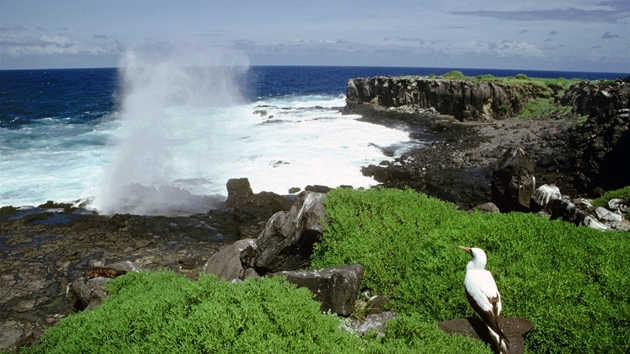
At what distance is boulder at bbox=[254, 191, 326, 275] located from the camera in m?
10.6

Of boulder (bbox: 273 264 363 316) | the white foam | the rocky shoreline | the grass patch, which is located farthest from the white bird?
the grass patch

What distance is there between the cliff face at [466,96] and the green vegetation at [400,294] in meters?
41.1

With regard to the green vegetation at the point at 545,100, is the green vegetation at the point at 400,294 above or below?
below

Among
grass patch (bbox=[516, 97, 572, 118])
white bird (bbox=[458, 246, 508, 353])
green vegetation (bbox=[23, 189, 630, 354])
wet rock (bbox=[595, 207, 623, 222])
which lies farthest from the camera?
grass patch (bbox=[516, 97, 572, 118])

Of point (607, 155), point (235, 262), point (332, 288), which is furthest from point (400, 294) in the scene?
point (607, 155)

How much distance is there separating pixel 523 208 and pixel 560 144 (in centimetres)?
1852

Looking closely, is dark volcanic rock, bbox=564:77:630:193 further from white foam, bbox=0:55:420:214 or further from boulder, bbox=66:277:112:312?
boulder, bbox=66:277:112:312

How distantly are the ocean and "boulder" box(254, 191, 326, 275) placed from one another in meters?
12.4

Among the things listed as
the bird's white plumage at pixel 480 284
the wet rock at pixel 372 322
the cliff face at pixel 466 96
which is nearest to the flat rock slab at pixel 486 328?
the bird's white plumage at pixel 480 284

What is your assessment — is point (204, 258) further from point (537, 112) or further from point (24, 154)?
point (537, 112)

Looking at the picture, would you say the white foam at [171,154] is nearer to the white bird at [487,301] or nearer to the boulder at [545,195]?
the boulder at [545,195]

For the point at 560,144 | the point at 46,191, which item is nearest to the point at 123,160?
the point at 46,191

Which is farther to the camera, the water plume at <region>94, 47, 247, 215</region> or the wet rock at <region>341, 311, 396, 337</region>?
the water plume at <region>94, 47, 247, 215</region>

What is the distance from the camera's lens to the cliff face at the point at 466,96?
48438 millimetres
